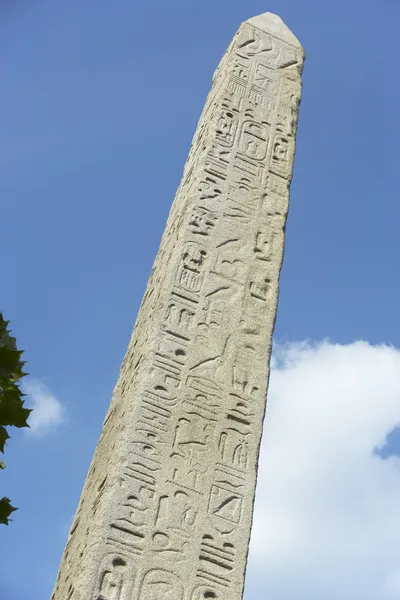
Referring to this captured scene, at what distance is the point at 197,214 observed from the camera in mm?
5391

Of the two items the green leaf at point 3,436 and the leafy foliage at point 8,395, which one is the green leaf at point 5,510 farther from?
the green leaf at point 3,436

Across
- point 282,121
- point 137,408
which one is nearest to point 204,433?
point 137,408

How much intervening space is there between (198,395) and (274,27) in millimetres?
3828

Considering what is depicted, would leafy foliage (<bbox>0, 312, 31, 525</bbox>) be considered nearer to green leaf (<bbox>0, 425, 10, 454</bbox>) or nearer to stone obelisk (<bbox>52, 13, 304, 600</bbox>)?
green leaf (<bbox>0, 425, 10, 454</bbox>)

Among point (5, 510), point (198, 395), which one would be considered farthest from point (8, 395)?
point (198, 395)

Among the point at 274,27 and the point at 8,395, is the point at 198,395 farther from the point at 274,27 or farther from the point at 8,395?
the point at 274,27

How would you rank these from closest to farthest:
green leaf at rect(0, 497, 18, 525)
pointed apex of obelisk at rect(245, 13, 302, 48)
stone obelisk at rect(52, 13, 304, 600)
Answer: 1. green leaf at rect(0, 497, 18, 525)
2. stone obelisk at rect(52, 13, 304, 600)
3. pointed apex of obelisk at rect(245, 13, 302, 48)

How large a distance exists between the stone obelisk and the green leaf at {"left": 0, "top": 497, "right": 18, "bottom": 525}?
0.59m

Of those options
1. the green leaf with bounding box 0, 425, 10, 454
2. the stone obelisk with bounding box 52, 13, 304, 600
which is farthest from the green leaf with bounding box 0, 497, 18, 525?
the stone obelisk with bounding box 52, 13, 304, 600

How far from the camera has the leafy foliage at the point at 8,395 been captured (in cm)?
332

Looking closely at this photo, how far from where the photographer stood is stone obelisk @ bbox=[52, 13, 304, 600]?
3.92m

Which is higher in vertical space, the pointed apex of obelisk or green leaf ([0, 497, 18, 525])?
the pointed apex of obelisk

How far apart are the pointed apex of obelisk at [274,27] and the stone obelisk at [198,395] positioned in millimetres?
1188

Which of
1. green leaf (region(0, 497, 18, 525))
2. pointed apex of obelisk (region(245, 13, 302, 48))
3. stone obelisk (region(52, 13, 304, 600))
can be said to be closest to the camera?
green leaf (region(0, 497, 18, 525))
